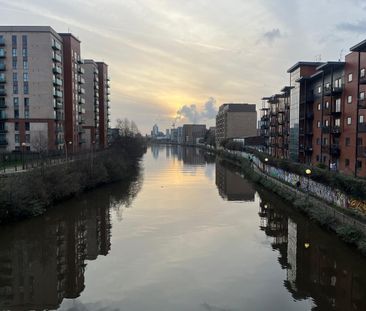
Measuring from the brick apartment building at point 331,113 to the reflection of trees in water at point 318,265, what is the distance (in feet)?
35.2

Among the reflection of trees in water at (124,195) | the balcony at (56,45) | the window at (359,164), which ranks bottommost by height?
the reflection of trees in water at (124,195)

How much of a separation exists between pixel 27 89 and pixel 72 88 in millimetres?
8676

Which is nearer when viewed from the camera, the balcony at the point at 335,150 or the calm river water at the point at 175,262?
the calm river water at the point at 175,262

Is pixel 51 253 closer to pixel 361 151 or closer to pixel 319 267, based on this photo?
pixel 319 267

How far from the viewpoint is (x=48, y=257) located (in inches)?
666

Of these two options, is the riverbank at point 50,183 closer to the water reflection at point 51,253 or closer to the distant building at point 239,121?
the water reflection at point 51,253

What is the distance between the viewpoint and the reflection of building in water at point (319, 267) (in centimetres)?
1270

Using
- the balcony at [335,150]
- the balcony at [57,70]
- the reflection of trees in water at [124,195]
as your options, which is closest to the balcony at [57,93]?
the balcony at [57,70]

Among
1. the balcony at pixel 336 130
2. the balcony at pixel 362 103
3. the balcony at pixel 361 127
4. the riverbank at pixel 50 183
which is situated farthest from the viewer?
the balcony at pixel 336 130

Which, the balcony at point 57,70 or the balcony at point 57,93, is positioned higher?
the balcony at point 57,70

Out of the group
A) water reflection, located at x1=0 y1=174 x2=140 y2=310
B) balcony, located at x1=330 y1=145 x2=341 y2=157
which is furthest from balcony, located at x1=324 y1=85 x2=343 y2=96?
water reflection, located at x1=0 y1=174 x2=140 y2=310

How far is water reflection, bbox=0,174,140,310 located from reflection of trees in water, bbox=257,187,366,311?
25.7 feet

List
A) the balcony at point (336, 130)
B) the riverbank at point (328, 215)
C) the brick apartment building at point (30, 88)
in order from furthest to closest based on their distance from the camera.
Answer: the brick apartment building at point (30, 88) → the balcony at point (336, 130) → the riverbank at point (328, 215)

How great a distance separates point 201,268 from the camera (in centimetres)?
1511
